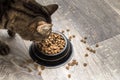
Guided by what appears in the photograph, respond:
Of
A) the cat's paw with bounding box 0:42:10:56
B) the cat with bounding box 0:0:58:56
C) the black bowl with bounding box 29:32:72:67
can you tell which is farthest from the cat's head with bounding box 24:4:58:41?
the cat's paw with bounding box 0:42:10:56

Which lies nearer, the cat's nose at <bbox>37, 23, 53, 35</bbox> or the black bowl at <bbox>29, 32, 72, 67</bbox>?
the cat's nose at <bbox>37, 23, 53, 35</bbox>

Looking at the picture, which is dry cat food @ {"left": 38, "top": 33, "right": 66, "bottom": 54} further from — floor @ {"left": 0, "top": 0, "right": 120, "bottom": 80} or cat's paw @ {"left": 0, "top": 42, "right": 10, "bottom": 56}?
cat's paw @ {"left": 0, "top": 42, "right": 10, "bottom": 56}

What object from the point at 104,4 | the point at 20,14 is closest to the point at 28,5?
the point at 20,14

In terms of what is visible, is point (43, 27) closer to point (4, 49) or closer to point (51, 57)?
point (51, 57)

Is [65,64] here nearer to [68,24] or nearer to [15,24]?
[68,24]

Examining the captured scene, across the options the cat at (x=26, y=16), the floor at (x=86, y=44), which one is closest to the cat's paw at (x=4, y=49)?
the floor at (x=86, y=44)

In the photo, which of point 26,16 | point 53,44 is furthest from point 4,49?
point 26,16
